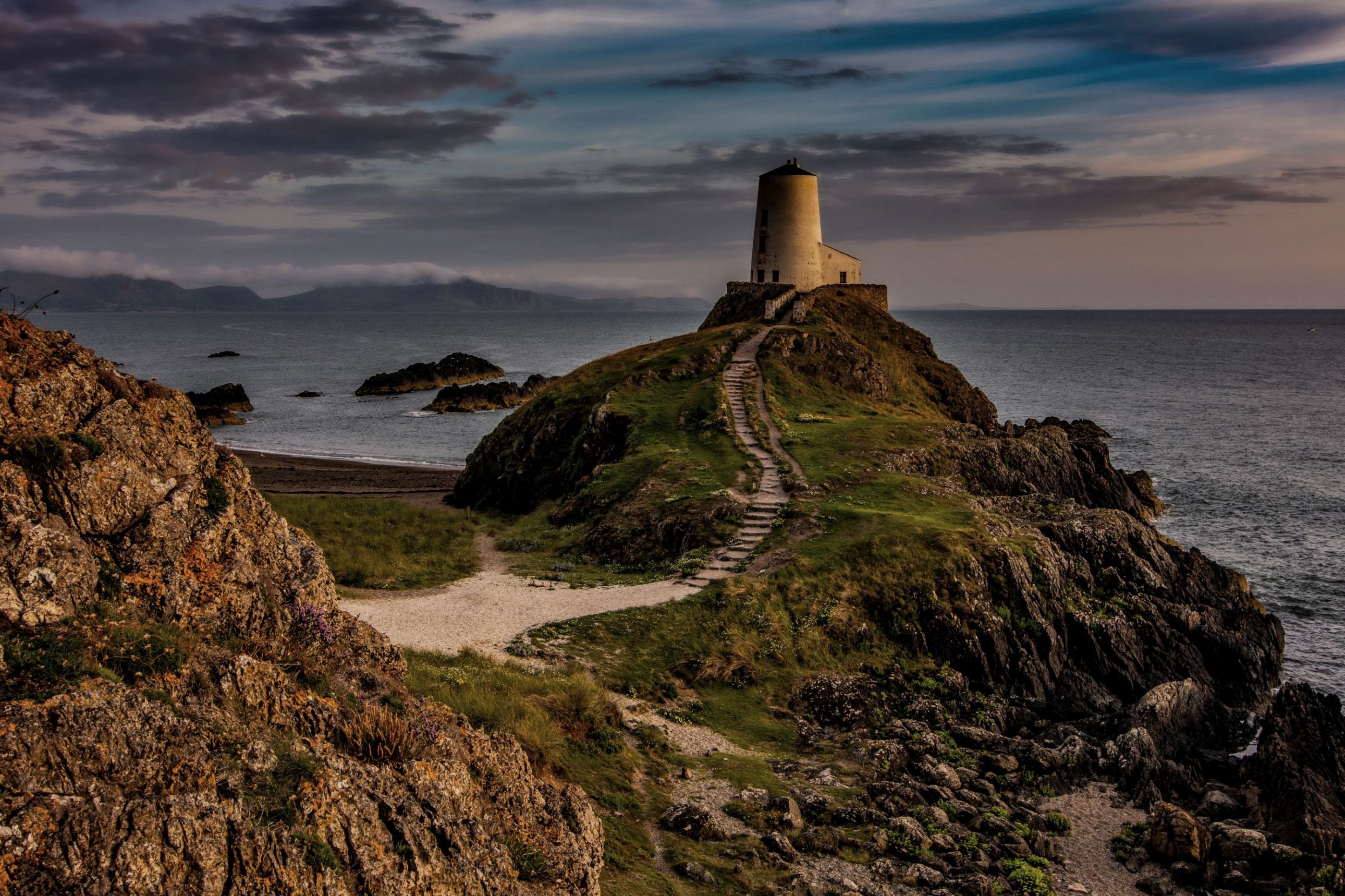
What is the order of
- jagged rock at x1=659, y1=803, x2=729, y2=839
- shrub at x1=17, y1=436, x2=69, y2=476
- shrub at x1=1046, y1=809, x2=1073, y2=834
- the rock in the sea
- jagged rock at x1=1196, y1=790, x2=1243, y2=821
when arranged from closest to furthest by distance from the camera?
shrub at x1=17, y1=436, x2=69, y2=476 < jagged rock at x1=659, y1=803, x2=729, y2=839 < shrub at x1=1046, y1=809, x2=1073, y2=834 < jagged rock at x1=1196, y1=790, x2=1243, y2=821 < the rock in the sea

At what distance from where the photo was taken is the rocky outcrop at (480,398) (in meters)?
111

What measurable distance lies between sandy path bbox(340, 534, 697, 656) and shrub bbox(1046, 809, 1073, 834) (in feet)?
44.3

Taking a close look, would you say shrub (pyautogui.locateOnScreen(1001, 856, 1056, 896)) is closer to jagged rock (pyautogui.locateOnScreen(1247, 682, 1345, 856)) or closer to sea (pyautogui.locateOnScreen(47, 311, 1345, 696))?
jagged rock (pyautogui.locateOnScreen(1247, 682, 1345, 856))

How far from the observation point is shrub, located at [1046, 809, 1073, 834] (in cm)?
2175

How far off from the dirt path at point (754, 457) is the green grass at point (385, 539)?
9.96m

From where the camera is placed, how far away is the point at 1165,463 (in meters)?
79.0

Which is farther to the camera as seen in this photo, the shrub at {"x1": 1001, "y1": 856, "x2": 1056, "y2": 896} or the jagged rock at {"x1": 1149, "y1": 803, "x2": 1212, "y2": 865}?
the jagged rock at {"x1": 1149, "y1": 803, "x2": 1212, "y2": 865}

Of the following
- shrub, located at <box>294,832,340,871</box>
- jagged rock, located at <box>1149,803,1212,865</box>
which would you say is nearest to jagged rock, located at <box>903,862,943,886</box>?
jagged rock, located at <box>1149,803,1212,865</box>

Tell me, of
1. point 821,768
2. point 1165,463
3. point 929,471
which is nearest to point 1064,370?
point 1165,463

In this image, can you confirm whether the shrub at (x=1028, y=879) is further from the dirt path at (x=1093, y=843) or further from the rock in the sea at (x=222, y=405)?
the rock in the sea at (x=222, y=405)

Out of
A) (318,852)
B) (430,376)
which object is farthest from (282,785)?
(430,376)

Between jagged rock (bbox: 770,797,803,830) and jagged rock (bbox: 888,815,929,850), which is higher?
jagged rock (bbox: 770,797,803,830)

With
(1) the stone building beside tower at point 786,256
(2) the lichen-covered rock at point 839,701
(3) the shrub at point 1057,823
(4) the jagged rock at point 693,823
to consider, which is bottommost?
(3) the shrub at point 1057,823

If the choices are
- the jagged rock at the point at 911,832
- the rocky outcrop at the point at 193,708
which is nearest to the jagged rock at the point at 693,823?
the rocky outcrop at the point at 193,708
